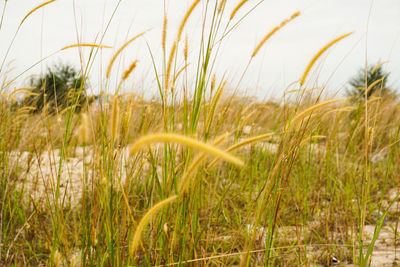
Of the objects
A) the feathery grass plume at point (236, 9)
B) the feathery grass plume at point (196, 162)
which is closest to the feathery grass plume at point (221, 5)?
the feathery grass plume at point (236, 9)

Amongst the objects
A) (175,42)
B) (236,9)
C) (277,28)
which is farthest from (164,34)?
(277,28)

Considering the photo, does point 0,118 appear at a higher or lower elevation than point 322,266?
higher

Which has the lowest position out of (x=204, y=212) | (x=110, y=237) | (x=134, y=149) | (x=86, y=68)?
(x=204, y=212)

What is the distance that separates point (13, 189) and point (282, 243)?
5.33 feet

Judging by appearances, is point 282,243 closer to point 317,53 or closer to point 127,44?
point 317,53

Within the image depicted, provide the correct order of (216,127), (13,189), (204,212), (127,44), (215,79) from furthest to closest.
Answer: (13,189)
(204,212)
(216,127)
(215,79)
(127,44)

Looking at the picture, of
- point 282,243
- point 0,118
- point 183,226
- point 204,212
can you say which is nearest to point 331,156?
point 282,243

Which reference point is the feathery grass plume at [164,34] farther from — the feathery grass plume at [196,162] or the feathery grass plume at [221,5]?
the feathery grass plume at [196,162]

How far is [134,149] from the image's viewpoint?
0.49 metres

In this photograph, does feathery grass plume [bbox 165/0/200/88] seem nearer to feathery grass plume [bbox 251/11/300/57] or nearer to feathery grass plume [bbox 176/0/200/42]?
feathery grass plume [bbox 176/0/200/42]

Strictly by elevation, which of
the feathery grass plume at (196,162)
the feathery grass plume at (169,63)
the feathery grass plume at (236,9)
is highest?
the feathery grass plume at (236,9)

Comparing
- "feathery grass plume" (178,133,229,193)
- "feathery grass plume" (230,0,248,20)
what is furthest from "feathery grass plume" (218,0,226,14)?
"feathery grass plume" (178,133,229,193)

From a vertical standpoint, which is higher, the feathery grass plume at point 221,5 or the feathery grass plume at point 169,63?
the feathery grass plume at point 221,5

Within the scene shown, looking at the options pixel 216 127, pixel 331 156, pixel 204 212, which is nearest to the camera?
pixel 216 127
